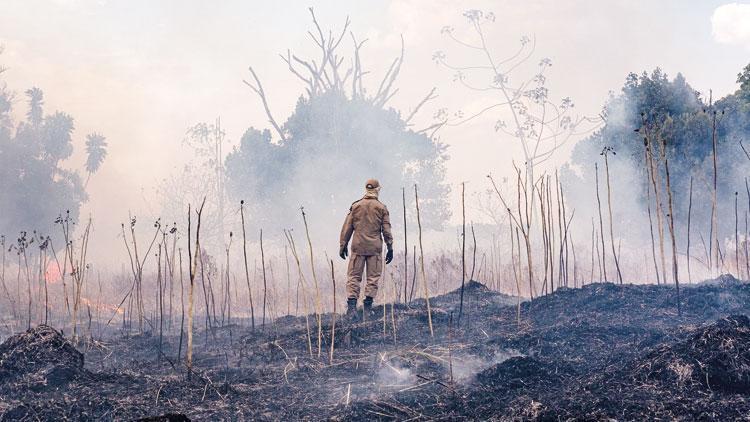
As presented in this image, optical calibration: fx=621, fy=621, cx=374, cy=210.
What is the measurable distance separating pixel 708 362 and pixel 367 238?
5277 mm

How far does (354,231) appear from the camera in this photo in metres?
9.09

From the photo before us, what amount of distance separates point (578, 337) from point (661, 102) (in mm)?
10465

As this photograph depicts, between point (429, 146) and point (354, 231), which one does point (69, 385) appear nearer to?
point (354, 231)

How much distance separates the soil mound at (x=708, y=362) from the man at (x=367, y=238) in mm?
4687

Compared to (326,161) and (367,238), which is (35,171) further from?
(367,238)

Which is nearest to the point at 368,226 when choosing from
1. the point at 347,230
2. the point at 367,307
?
the point at 347,230

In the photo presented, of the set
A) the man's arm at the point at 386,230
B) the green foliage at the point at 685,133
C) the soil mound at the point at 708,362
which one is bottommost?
the soil mound at the point at 708,362

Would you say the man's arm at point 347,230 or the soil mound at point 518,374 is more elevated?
the man's arm at point 347,230

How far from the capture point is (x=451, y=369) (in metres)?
4.55

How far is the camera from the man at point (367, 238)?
29.1 feet

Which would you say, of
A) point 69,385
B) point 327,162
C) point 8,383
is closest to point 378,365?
point 69,385

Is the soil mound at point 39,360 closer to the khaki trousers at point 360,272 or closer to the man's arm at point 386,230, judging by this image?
the khaki trousers at point 360,272

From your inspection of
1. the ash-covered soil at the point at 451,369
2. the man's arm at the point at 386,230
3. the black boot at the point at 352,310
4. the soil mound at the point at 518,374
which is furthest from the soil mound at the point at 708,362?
the man's arm at the point at 386,230

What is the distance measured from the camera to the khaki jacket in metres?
8.88
